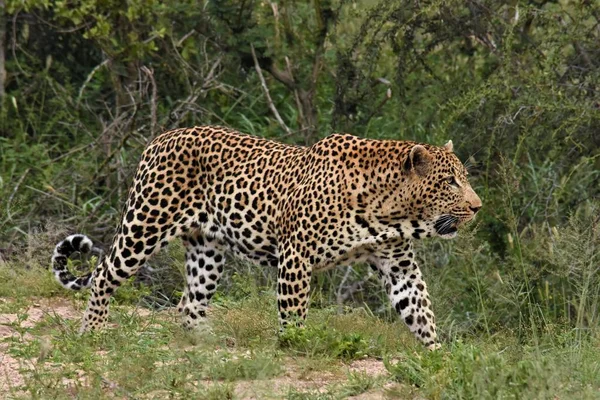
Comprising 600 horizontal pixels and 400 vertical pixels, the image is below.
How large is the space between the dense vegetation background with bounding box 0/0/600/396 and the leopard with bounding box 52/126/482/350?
1.07 metres

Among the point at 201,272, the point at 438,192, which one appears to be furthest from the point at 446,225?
the point at 201,272

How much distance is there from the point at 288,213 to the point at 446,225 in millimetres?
930

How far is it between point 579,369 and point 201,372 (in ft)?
5.91

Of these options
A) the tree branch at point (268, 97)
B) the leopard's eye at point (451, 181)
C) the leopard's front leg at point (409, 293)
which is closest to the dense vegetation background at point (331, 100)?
the tree branch at point (268, 97)

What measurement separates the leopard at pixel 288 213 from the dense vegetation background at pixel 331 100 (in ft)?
3.53

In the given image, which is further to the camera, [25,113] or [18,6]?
[25,113]

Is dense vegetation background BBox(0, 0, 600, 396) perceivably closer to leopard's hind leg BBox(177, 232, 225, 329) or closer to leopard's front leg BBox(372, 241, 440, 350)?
leopard's hind leg BBox(177, 232, 225, 329)

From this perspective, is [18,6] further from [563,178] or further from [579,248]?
[579,248]

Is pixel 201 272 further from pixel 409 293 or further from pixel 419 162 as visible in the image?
pixel 419 162

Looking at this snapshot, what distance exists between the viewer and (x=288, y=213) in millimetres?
7414

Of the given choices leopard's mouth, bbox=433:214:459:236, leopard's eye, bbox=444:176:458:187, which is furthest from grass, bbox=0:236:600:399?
leopard's eye, bbox=444:176:458:187

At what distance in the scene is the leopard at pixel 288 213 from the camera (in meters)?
7.21

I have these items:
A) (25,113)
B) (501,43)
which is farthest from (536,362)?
(25,113)

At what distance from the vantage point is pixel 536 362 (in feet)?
17.9
